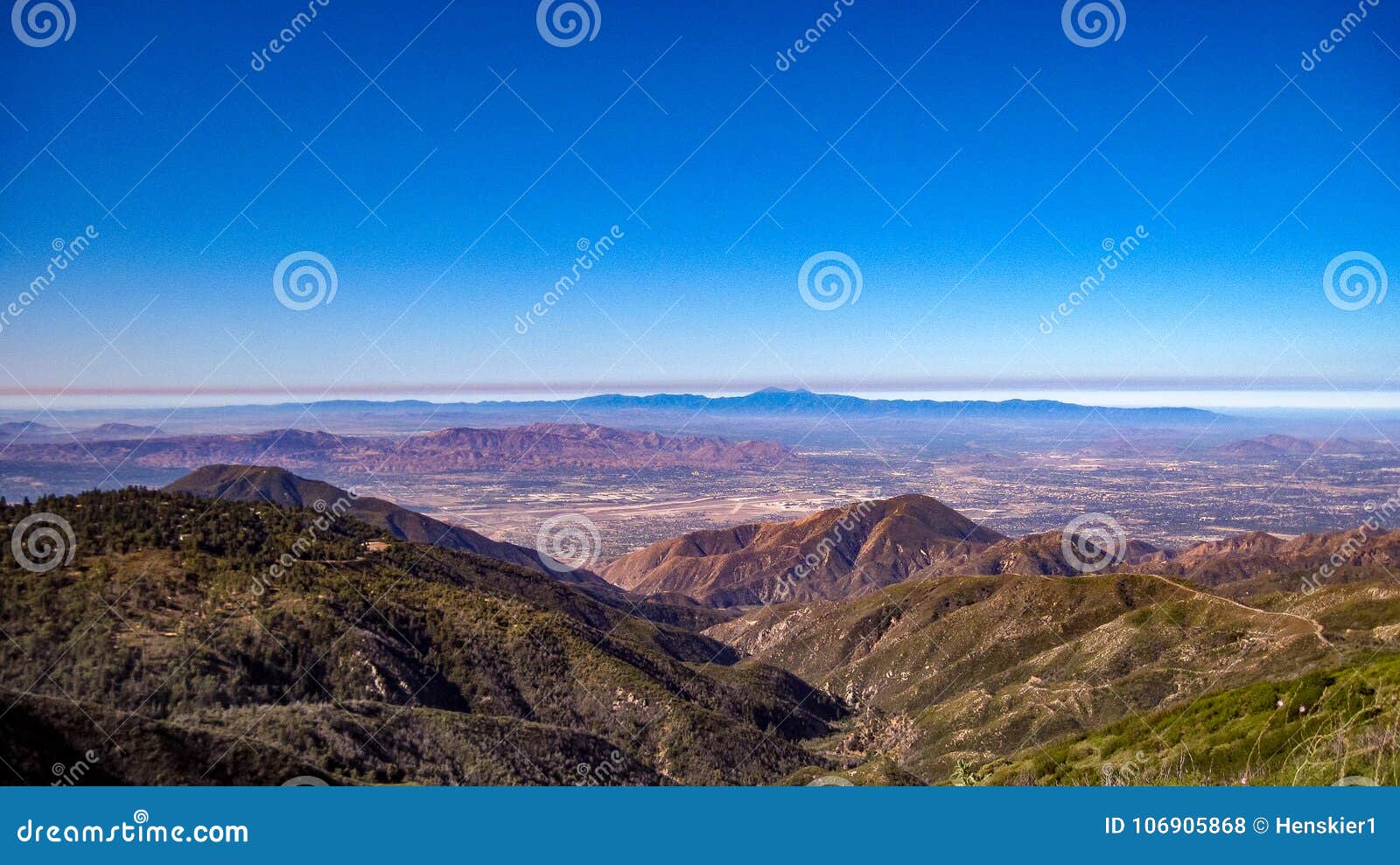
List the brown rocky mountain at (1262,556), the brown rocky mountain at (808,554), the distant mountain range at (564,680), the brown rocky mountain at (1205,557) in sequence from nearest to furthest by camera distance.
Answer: the distant mountain range at (564,680)
the brown rocky mountain at (1262,556)
the brown rocky mountain at (1205,557)
the brown rocky mountain at (808,554)

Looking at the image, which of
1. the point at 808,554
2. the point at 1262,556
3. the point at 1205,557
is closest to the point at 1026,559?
the point at 1205,557

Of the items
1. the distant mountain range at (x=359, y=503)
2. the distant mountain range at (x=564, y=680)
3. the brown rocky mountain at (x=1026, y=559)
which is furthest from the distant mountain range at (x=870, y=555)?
the distant mountain range at (x=564, y=680)

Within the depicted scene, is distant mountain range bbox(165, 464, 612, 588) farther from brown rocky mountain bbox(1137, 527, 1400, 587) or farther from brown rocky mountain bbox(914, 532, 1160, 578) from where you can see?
brown rocky mountain bbox(1137, 527, 1400, 587)

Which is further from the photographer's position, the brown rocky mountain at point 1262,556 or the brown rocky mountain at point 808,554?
the brown rocky mountain at point 808,554

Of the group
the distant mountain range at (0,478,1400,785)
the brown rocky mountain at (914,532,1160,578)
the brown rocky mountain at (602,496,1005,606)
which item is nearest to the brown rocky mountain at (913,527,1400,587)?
the brown rocky mountain at (914,532,1160,578)

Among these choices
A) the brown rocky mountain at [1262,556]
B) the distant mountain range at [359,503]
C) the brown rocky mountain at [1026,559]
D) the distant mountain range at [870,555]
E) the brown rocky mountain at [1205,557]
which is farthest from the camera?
the distant mountain range at [870,555]

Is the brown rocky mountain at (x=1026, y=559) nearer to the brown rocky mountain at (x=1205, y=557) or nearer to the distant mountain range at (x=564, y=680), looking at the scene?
the brown rocky mountain at (x=1205, y=557)

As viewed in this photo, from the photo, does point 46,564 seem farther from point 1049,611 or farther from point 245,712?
point 1049,611

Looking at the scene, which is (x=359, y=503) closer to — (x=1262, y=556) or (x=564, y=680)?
(x=564, y=680)
